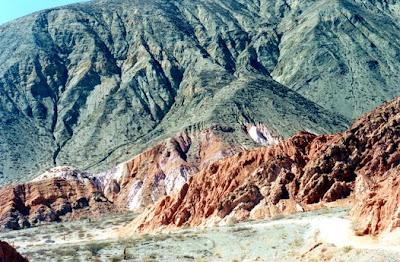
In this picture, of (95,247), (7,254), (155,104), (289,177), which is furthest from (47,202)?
(7,254)

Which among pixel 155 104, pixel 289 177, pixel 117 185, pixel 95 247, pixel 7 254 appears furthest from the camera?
pixel 155 104

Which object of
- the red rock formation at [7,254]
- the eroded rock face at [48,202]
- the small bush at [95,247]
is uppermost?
the red rock formation at [7,254]

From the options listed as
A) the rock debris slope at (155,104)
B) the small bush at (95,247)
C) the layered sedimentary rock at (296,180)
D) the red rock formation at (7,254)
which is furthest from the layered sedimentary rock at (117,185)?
the red rock formation at (7,254)

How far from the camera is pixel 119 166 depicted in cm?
13438

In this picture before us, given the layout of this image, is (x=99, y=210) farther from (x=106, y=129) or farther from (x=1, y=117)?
(x=1, y=117)

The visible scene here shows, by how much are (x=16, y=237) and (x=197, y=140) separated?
48922 millimetres

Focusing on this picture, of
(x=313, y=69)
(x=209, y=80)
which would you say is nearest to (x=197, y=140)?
(x=209, y=80)

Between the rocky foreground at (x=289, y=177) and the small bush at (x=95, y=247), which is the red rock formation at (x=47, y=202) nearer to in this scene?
the rocky foreground at (x=289, y=177)

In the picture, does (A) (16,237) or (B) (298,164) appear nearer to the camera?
(B) (298,164)

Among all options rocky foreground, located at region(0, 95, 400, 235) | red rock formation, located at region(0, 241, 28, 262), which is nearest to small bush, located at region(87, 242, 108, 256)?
red rock formation, located at region(0, 241, 28, 262)

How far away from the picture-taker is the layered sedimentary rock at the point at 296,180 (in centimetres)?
7381

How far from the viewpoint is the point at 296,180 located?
2995 inches

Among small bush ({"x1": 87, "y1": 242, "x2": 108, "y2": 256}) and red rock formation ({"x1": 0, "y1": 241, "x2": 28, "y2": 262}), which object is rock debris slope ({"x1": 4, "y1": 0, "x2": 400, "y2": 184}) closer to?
small bush ({"x1": 87, "y1": 242, "x2": 108, "y2": 256})

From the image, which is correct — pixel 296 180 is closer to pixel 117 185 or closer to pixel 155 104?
pixel 117 185
